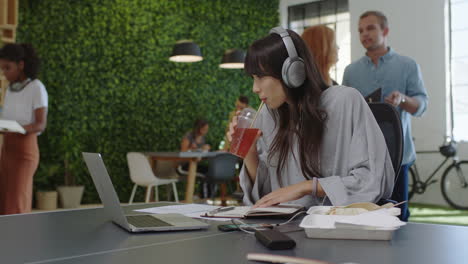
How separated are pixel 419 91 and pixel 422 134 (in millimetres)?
4600

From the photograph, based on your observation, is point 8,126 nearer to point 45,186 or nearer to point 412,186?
point 45,186

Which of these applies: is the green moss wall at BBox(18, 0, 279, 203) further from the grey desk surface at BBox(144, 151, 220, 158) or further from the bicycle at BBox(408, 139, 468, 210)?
the bicycle at BBox(408, 139, 468, 210)

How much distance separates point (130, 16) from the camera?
6.84 m

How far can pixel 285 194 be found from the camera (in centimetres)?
145

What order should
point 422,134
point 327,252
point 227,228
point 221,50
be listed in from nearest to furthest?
point 327,252
point 227,228
point 422,134
point 221,50

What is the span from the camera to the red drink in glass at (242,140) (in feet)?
4.97

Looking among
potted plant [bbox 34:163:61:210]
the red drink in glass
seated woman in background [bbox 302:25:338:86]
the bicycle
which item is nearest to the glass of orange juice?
the red drink in glass

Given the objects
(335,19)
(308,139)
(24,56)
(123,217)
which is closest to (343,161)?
(308,139)

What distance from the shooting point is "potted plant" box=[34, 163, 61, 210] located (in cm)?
581

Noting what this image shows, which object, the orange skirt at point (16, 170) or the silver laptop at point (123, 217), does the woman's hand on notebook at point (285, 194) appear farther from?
the orange skirt at point (16, 170)

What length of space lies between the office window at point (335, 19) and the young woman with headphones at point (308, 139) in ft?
21.9

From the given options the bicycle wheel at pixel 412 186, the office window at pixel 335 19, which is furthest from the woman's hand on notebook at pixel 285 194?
the office window at pixel 335 19

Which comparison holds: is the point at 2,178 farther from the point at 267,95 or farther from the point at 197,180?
the point at 197,180

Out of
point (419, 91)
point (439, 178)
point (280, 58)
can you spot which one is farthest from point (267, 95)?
point (439, 178)
